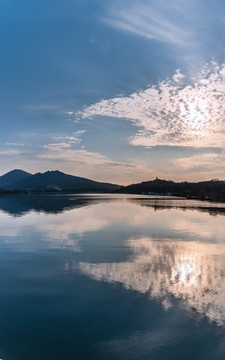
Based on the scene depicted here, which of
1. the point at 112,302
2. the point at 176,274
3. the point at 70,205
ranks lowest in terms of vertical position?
the point at 112,302

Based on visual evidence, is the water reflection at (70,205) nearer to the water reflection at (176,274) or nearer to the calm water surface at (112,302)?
the calm water surface at (112,302)

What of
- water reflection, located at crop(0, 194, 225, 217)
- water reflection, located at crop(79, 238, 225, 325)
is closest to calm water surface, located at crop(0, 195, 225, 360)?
water reflection, located at crop(79, 238, 225, 325)

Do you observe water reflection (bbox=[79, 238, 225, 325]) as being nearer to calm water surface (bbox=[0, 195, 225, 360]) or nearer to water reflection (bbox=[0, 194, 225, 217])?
calm water surface (bbox=[0, 195, 225, 360])

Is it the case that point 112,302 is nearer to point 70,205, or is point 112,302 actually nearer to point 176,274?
point 176,274

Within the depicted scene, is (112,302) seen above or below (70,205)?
below

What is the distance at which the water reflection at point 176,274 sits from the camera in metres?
11.5

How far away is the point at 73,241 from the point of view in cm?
2481

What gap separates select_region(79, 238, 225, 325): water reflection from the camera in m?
11.5

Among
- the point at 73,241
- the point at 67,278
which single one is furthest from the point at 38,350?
the point at 73,241

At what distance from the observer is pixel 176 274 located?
49.8ft

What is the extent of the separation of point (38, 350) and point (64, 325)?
1471 millimetres

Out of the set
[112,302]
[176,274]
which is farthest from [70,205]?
[112,302]

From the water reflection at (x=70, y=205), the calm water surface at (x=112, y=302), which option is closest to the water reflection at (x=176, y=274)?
the calm water surface at (x=112, y=302)

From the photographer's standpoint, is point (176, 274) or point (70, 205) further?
point (70, 205)
